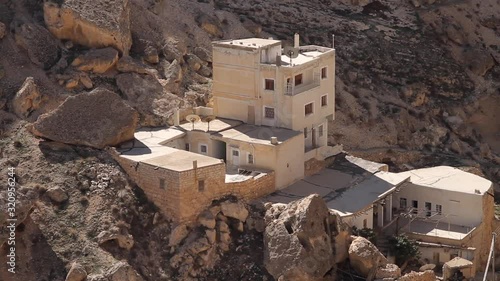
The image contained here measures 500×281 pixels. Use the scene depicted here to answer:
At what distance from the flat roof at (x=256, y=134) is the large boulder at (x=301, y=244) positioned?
18.6ft

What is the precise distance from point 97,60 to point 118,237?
14.0m

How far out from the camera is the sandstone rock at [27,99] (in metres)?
64.4

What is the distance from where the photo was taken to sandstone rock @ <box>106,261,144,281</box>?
5594 cm

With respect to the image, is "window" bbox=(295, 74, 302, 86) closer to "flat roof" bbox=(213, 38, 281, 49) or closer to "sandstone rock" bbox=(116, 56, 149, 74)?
"flat roof" bbox=(213, 38, 281, 49)

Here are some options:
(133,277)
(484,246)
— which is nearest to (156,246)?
(133,277)

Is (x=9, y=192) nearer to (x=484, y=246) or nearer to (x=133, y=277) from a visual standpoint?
(x=133, y=277)

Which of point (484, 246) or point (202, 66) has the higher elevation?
point (202, 66)

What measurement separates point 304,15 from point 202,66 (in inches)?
668

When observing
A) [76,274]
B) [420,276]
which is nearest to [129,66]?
[76,274]

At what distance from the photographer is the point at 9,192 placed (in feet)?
190

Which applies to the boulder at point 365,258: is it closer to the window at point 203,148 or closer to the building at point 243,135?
the building at point 243,135

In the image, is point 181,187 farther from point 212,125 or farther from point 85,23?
point 85,23

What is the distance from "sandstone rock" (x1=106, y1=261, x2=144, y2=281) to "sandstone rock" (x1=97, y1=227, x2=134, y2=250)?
1.62 m

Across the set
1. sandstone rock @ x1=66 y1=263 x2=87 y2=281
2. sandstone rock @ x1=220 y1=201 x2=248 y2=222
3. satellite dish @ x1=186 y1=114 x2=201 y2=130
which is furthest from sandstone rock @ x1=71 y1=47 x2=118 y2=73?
sandstone rock @ x1=66 y1=263 x2=87 y2=281
